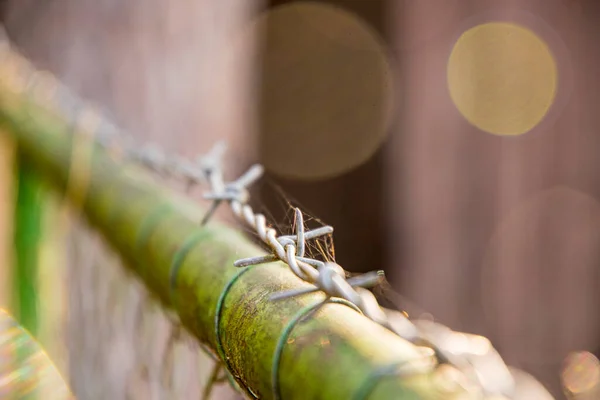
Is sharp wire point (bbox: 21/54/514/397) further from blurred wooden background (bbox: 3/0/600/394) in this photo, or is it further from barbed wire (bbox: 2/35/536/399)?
blurred wooden background (bbox: 3/0/600/394)

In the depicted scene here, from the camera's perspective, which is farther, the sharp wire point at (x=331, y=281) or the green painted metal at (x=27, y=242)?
the green painted metal at (x=27, y=242)

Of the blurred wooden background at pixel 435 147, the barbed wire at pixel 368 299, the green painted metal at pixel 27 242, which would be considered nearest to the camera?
the barbed wire at pixel 368 299

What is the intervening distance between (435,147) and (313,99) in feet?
1.64

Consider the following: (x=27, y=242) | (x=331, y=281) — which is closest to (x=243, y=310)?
(x=331, y=281)

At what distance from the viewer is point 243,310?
1.16 feet

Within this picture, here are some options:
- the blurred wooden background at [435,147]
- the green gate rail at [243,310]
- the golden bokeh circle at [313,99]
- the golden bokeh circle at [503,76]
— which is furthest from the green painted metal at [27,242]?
the golden bokeh circle at [503,76]

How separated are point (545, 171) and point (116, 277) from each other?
1836mm

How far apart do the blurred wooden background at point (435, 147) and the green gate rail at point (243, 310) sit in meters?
1.46

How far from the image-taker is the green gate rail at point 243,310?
0.26m

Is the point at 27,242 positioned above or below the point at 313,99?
below

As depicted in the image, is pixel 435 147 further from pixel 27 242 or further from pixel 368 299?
pixel 368 299

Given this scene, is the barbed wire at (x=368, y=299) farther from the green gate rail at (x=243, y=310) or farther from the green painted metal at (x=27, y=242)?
the green painted metal at (x=27, y=242)

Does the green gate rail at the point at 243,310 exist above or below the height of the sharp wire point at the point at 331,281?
below

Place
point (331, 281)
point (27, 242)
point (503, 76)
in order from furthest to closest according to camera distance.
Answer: point (503, 76) < point (27, 242) < point (331, 281)
